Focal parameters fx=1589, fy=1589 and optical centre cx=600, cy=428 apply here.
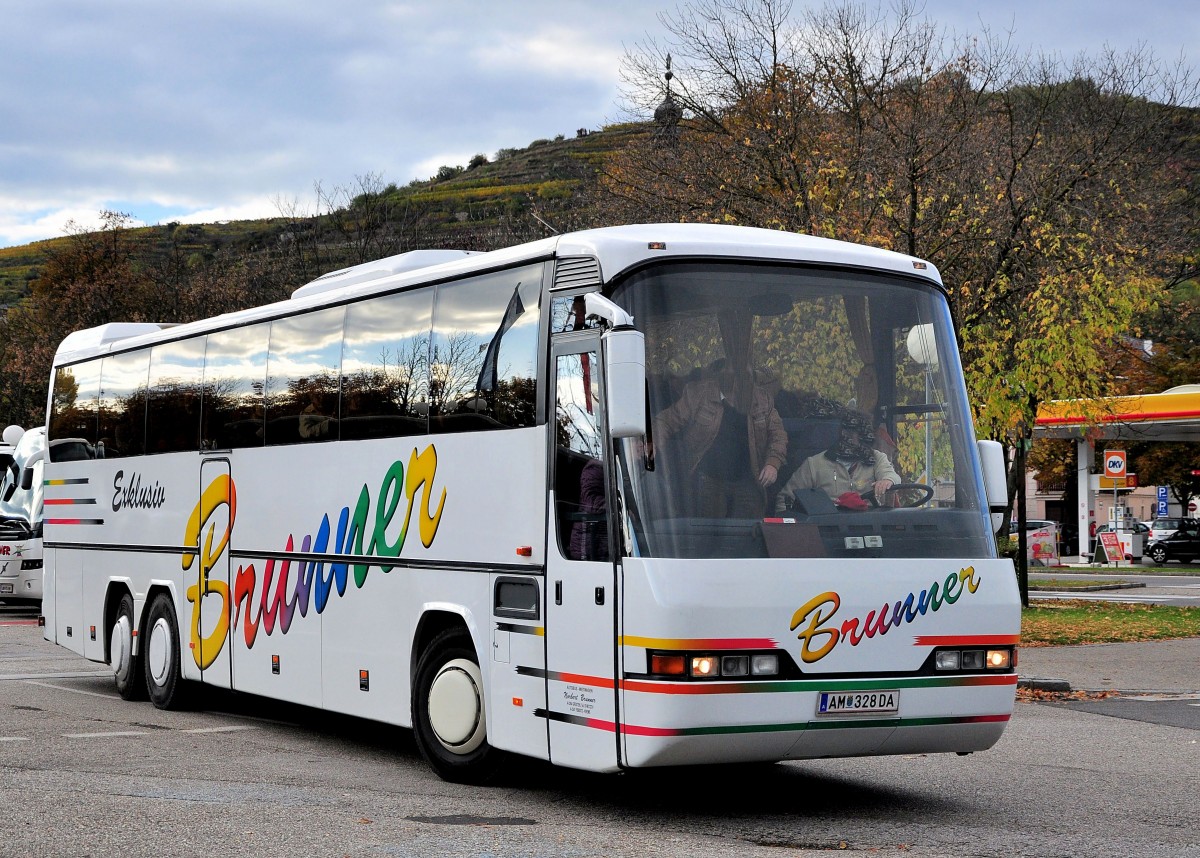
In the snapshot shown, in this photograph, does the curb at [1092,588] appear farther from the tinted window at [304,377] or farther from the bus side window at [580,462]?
the bus side window at [580,462]

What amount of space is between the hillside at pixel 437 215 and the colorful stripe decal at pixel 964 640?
101 feet

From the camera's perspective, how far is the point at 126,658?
14742 millimetres

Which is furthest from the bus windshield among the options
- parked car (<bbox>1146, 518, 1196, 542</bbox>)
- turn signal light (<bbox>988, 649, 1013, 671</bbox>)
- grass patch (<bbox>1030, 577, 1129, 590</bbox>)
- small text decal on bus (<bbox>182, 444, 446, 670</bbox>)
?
parked car (<bbox>1146, 518, 1196, 542</bbox>)

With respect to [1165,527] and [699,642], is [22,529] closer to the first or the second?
[699,642]

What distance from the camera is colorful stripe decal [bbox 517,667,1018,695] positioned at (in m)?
7.70

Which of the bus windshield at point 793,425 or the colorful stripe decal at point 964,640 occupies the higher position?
the bus windshield at point 793,425

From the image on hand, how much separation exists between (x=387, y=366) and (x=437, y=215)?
81517 millimetres

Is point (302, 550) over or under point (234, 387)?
under

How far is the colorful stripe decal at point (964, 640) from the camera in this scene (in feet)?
27.4

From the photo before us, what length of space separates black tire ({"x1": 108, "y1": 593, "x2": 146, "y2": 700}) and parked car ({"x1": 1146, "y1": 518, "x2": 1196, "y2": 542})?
50.2 meters

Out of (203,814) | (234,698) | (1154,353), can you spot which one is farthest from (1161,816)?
(1154,353)

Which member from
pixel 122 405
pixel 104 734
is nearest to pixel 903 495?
pixel 104 734

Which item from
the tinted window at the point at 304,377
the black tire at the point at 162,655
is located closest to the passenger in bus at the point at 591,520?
the tinted window at the point at 304,377

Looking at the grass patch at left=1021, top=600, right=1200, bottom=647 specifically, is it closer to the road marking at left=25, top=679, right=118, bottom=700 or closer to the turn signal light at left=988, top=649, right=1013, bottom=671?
the road marking at left=25, top=679, right=118, bottom=700
